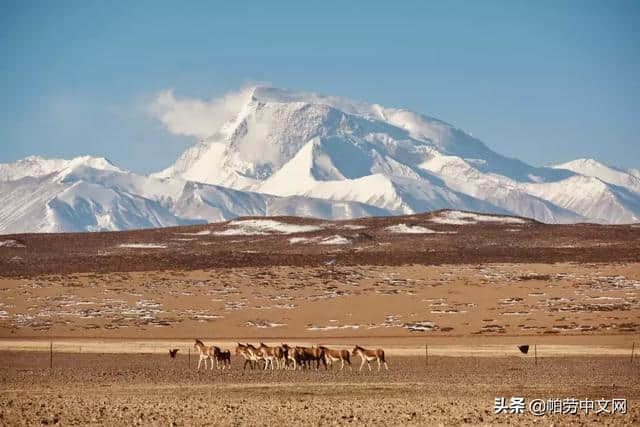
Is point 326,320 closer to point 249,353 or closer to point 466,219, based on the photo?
point 249,353

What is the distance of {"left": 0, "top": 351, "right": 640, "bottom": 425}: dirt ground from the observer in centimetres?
2922

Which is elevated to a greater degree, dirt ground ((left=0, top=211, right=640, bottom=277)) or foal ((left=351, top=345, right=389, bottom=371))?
dirt ground ((left=0, top=211, right=640, bottom=277))

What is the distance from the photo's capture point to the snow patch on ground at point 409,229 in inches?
4683

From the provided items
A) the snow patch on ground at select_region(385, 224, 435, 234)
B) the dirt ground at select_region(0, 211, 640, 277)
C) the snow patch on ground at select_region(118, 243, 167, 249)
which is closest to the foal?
the dirt ground at select_region(0, 211, 640, 277)

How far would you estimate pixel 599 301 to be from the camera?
238 feet

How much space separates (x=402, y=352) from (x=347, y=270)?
3420 cm

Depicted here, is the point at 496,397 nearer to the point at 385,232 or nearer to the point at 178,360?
the point at 178,360

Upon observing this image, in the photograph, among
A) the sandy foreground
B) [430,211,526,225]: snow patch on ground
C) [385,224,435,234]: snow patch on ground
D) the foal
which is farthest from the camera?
[430,211,526,225]: snow patch on ground

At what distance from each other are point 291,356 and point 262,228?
260 feet

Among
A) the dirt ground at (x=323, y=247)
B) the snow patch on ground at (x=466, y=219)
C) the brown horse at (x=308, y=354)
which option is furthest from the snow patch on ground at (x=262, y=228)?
the brown horse at (x=308, y=354)

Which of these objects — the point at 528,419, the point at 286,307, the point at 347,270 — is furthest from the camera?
the point at 347,270

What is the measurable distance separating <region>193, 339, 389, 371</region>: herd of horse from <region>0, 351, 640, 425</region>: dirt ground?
79 cm

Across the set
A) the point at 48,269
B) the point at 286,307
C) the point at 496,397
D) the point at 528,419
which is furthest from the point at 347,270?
the point at 528,419

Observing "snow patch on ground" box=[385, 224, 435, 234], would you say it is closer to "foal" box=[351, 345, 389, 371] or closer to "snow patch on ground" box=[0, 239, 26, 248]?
"snow patch on ground" box=[0, 239, 26, 248]
